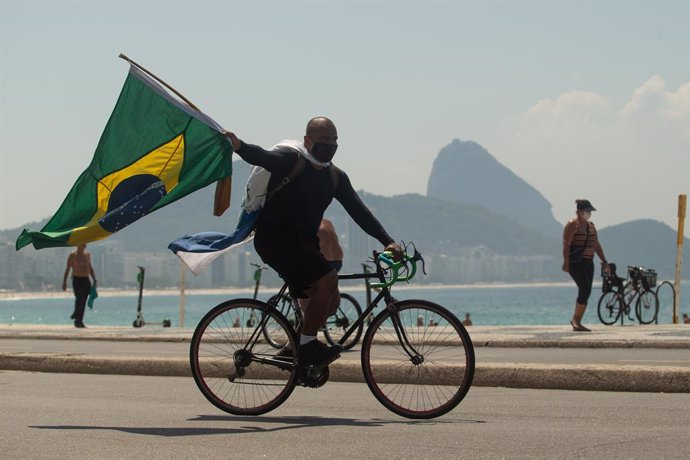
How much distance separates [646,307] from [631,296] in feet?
1.28

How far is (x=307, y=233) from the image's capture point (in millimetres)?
7637

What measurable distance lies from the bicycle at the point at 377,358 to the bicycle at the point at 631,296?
17299mm

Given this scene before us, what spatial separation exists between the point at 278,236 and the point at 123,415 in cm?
151

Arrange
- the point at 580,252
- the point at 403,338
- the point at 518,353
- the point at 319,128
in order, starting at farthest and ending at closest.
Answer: the point at 580,252 < the point at 518,353 < the point at 403,338 < the point at 319,128

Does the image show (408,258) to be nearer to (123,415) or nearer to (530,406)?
(530,406)

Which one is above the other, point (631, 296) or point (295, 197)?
point (295, 197)

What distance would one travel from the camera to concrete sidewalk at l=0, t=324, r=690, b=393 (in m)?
8.88

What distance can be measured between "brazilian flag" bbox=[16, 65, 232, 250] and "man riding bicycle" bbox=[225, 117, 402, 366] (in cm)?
66

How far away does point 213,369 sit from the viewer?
7.98 m

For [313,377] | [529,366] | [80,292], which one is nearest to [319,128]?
[313,377]

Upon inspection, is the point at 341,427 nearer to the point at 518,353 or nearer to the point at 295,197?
the point at 295,197

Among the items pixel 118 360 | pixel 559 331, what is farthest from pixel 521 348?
pixel 118 360

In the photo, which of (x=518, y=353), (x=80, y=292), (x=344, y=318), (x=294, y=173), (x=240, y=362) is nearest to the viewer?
(x=294, y=173)

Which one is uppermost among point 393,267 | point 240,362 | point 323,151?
point 323,151
